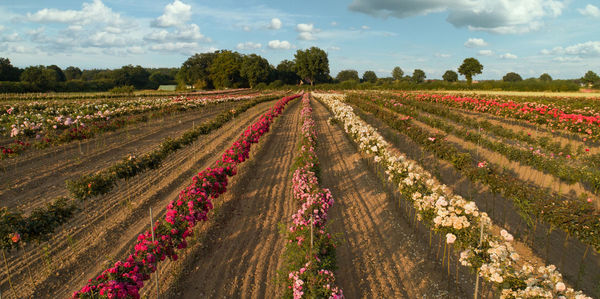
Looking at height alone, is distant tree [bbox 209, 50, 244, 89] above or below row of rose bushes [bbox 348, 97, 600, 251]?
above

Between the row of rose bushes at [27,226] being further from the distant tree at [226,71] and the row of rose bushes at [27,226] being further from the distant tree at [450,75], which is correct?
the distant tree at [450,75]

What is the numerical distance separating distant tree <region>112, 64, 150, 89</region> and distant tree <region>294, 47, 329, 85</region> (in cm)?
5689

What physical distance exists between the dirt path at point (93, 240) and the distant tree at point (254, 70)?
90.1 metres

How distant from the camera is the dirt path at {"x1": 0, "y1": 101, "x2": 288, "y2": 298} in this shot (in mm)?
6484

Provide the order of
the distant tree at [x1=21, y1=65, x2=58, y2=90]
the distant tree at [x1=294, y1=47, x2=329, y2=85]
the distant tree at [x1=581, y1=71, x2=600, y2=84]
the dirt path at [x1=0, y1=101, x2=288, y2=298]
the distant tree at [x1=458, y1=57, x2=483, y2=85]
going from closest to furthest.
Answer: the dirt path at [x1=0, y1=101, x2=288, y2=298] → the distant tree at [x1=21, y1=65, x2=58, y2=90] → the distant tree at [x1=581, y1=71, x2=600, y2=84] → the distant tree at [x1=458, y1=57, x2=483, y2=85] → the distant tree at [x1=294, y1=47, x2=329, y2=85]

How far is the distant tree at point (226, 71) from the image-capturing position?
335ft

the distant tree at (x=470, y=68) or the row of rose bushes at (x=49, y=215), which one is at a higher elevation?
the distant tree at (x=470, y=68)

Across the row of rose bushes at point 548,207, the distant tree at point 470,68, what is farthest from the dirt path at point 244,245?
the distant tree at point 470,68

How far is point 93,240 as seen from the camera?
798 centimetres

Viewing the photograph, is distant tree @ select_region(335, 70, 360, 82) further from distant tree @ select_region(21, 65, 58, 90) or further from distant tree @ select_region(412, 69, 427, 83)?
distant tree @ select_region(21, 65, 58, 90)

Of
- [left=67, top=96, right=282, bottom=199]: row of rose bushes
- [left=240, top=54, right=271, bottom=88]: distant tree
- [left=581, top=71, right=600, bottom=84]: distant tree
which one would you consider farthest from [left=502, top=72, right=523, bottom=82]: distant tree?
[left=67, top=96, right=282, bottom=199]: row of rose bushes

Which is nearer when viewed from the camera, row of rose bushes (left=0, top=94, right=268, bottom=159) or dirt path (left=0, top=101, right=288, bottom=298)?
dirt path (left=0, top=101, right=288, bottom=298)

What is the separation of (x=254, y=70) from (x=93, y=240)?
96019 millimetres

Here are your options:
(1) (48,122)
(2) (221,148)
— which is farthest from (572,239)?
(1) (48,122)
